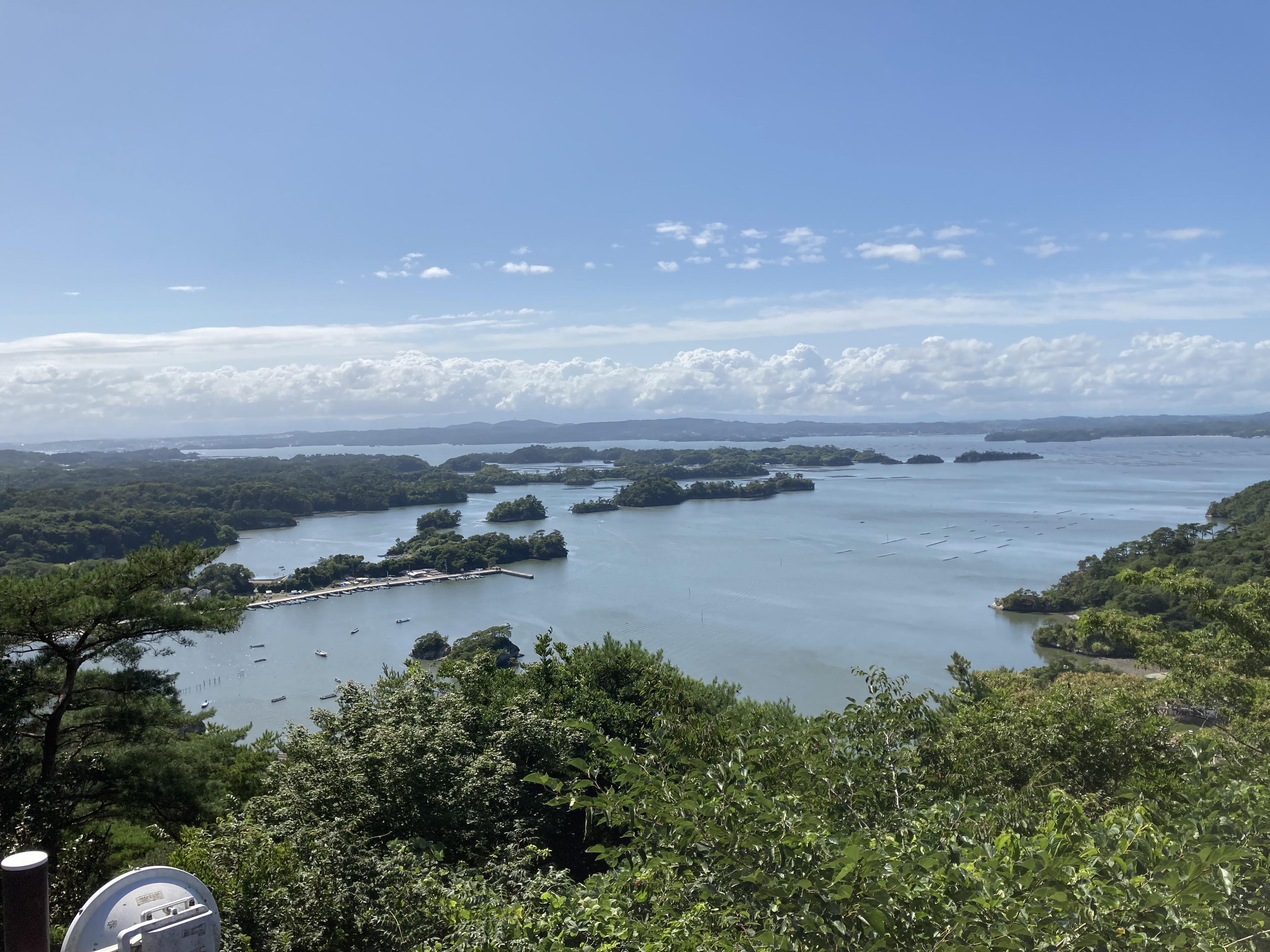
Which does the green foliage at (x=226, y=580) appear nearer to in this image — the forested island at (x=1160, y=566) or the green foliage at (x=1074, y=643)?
the green foliage at (x=1074, y=643)

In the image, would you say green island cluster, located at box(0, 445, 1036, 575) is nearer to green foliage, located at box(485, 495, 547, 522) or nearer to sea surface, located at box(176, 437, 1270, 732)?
green foliage, located at box(485, 495, 547, 522)

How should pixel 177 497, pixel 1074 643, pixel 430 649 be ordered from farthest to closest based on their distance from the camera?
1. pixel 177 497
2. pixel 430 649
3. pixel 1074 643

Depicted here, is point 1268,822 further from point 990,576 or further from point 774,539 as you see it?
point 774,539

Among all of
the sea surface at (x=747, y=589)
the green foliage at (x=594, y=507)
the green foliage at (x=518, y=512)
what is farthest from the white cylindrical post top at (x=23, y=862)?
the green foliage at (x=594, y=507)

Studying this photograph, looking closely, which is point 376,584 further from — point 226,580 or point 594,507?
point 594,507

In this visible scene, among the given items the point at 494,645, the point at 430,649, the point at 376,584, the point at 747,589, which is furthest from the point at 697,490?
the point at 494,645

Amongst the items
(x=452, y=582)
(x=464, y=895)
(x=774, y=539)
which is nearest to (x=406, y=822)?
(x=464, y=895)

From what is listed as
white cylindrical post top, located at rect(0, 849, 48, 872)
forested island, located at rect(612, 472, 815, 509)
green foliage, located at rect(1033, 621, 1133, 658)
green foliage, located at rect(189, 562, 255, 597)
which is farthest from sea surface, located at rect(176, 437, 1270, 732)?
white cylindrical post top, located at rect(0, 849, 48, 872)
